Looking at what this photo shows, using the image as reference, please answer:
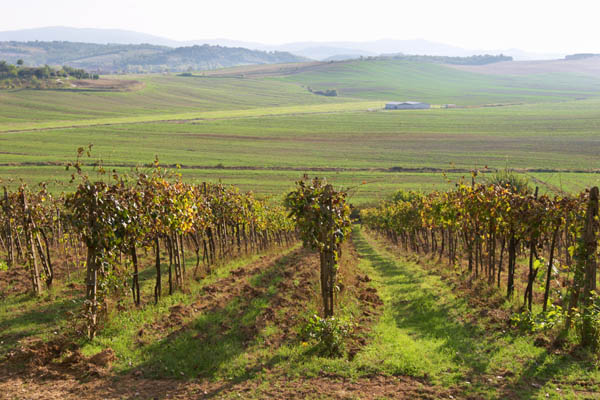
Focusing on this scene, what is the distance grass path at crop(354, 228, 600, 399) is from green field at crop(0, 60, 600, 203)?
124 ft

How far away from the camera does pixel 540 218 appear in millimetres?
14203

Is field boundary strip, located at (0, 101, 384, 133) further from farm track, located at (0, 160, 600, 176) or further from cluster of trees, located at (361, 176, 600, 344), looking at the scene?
cluster of trees, located at (361, 176, 600, 344)

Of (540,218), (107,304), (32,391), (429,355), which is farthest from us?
(540,218)

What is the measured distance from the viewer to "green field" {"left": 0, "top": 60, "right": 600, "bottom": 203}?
268 feet

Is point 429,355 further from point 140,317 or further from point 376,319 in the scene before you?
point 140,317

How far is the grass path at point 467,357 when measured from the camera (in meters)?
9.72

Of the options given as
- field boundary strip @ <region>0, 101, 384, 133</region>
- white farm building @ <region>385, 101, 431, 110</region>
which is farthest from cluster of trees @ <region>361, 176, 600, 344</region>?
white farm building @ <region>385, 101, 431, 110</region>

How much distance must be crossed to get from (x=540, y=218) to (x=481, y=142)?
10927cm

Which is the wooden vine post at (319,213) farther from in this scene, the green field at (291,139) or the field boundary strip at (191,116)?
the field boundary strip at (191,116)

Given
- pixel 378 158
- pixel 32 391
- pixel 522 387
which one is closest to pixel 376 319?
pixel 522 387

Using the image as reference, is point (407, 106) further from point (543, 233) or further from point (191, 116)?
point (543, 233)

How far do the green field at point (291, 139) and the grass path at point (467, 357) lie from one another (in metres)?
37.9

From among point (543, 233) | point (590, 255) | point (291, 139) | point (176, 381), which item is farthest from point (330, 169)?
point (176, 381)

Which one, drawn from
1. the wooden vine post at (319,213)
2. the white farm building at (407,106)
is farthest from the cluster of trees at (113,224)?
the white farm building at (407,106)
